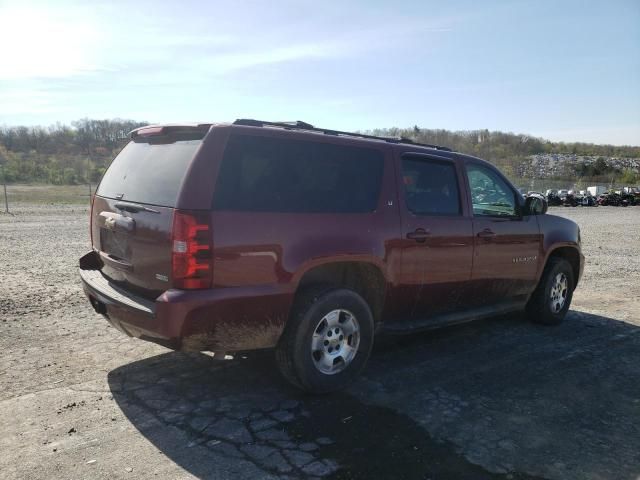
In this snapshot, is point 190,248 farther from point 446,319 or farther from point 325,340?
point 446,319

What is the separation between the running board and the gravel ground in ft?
1.13

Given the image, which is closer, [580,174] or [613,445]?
[613,445]

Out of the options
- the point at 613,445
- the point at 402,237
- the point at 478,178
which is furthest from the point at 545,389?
the point at 478,178

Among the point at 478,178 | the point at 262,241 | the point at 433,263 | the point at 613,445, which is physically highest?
the point at 478,178

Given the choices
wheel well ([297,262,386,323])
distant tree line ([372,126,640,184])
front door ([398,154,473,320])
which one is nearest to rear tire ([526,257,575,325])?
front door ([398,154,473,320])

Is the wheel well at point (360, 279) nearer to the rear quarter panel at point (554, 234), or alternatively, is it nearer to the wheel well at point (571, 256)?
the rear quarter panel at point (554, 234)

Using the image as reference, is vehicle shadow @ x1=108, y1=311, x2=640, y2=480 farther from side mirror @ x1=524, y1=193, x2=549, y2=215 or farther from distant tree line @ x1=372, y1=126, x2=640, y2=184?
distant tree line @ x1=372, y1=126, x2=640, y2=184

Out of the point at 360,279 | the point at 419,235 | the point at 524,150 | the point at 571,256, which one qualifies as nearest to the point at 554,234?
the point at 571,256

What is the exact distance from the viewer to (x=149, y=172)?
3.99 meters

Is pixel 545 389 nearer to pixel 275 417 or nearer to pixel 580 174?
pixel 275 417

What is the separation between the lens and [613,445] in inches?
139

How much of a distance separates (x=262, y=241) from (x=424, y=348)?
8.14 feet

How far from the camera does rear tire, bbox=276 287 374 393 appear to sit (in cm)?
395

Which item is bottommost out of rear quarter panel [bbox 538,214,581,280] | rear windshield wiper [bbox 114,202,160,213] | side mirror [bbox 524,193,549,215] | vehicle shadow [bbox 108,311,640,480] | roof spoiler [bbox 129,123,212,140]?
vehicle shadow [bbox 108,311,640,480]
